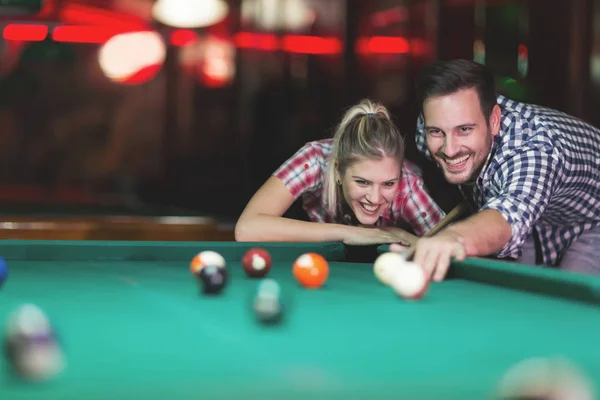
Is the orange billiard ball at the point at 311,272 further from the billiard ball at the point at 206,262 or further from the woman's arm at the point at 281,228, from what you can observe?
the woman's arm at the point at 281,228

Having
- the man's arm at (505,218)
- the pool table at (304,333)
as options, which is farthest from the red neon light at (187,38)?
the pool table at (304,333)

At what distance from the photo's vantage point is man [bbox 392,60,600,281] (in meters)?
2.33

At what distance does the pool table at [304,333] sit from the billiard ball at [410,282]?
0.07ft

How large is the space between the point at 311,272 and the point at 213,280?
0.29 m

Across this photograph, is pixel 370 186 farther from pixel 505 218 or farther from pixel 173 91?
pixel 173 91

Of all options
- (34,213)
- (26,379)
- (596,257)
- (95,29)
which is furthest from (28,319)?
(95,29)

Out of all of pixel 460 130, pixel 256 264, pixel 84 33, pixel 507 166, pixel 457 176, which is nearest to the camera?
pixel 256 264

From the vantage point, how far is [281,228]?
10.1 ft

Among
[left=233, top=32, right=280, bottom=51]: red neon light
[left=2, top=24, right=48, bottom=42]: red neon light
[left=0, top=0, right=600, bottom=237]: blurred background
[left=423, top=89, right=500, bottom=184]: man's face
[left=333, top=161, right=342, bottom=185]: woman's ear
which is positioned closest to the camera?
[left=423, top=89, right=500, bottom=184]: man's face

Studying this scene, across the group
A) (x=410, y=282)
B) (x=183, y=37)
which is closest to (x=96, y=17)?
(x=183, y=37)

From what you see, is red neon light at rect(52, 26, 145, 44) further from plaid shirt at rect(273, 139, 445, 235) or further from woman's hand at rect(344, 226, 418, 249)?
woman's hand at rect(344, 226, 418, 249)

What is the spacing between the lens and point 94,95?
8195mm

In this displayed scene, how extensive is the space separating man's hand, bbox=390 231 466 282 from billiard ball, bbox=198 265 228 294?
1.64 ft

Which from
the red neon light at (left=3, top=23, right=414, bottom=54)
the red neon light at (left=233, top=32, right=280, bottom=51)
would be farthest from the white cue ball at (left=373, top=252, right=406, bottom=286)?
the red neon light at (left=233, top=32, right=280, bottom=51)
